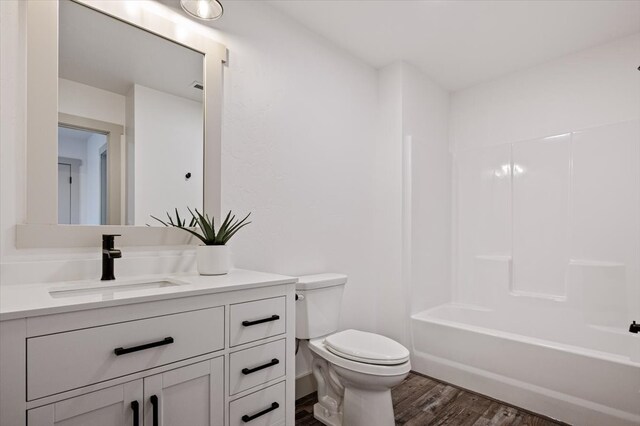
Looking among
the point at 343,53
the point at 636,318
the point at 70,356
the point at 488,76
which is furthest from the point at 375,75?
the point at 70,356

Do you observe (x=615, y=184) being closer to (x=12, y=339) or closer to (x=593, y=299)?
(x=593, y=299)

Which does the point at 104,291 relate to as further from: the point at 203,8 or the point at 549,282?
the point at 549,282

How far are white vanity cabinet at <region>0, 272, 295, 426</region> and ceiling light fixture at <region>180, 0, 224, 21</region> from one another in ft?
4.23

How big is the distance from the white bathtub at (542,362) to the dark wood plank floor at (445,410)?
0.09 metres

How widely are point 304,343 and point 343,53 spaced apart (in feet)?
7.05

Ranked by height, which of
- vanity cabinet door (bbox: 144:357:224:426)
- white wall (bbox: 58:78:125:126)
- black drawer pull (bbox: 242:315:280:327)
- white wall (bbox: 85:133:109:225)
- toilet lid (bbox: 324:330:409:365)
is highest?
white wall (bbox: 58:78:125:126)

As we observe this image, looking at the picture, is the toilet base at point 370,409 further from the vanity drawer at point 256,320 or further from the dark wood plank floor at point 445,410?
the vanity drawer at point 256,320

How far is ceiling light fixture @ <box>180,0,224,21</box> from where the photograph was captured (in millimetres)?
1641

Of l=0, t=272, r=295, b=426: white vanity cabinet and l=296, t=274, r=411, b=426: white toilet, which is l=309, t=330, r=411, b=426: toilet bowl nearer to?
l=296, t=274, r=411, b=426: white toilet

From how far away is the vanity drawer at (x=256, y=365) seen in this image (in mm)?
1291

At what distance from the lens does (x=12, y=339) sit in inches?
33.2

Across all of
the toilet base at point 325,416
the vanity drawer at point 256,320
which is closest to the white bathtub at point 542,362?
the toilet base at point 325,416

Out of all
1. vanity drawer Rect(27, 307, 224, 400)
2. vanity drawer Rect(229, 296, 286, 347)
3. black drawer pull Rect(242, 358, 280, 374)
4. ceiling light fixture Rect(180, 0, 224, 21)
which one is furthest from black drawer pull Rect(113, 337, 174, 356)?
ceiling light fixture Rect(180, 0, 224, 21)

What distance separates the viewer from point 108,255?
1.39 meters
